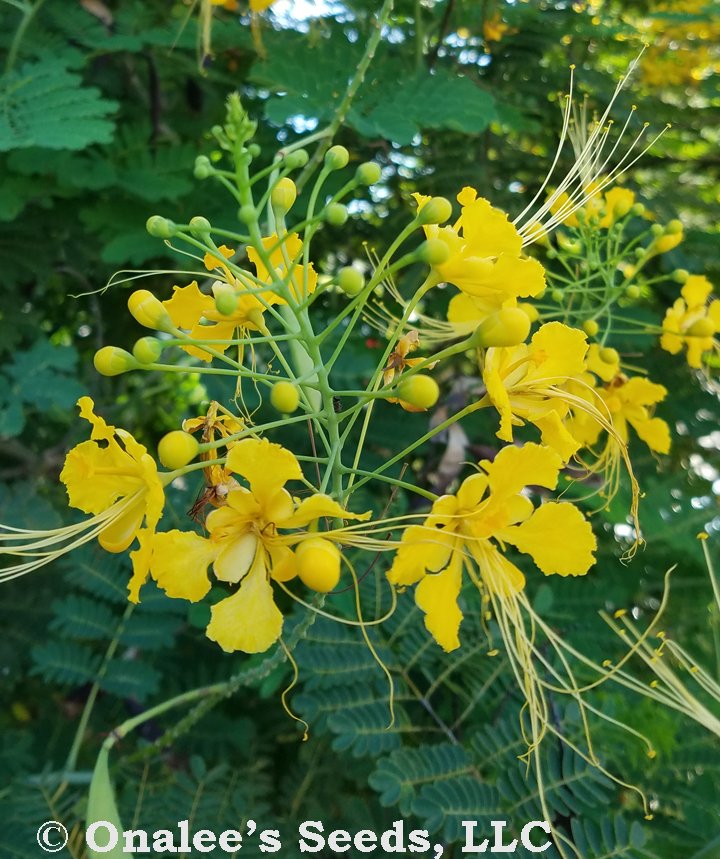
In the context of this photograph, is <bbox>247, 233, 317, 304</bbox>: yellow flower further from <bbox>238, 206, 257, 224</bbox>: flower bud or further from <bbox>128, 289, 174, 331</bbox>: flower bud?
<bbox>128, 289, 174, 331</bbox>: flower bud

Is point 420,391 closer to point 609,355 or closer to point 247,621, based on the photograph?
point 247,621

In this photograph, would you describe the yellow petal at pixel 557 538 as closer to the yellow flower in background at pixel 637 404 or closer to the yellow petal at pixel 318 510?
the yellow petal at pixel 318 510

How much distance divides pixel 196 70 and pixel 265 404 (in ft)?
3.40

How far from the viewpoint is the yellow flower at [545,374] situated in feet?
3.79

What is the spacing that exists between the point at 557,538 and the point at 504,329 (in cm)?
31

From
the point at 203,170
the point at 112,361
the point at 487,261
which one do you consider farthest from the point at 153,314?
the point at 487,261

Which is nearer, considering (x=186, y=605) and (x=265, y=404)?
(x=186, y=605)

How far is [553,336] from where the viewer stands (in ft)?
3.84

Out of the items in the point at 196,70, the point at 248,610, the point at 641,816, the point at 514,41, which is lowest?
the point at 641,816

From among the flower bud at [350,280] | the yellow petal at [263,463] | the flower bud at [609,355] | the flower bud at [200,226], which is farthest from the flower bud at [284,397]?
→ the flower bud at [609,355]

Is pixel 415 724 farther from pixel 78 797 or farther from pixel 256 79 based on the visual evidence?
pixel 256 79

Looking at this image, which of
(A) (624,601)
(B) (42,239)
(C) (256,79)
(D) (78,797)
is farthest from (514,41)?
(D) (78,797)

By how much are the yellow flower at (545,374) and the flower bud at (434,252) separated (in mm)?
172

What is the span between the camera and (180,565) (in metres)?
0.99
